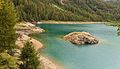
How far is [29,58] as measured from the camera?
41281mm

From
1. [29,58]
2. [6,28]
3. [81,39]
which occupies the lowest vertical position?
[81,39]

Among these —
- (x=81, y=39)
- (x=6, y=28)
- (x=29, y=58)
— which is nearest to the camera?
(x=29, y=58)

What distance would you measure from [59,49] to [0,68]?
165ft

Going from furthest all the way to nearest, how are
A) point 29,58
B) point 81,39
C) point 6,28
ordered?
point 81,39 → point 6,28 → point 29,58

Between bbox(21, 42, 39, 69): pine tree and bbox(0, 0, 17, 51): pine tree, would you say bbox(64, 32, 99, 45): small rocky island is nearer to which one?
bbox(0, 0, 17, 51): pine tree

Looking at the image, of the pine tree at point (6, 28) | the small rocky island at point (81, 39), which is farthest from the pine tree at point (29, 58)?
the small rocky island at point (81, 39)

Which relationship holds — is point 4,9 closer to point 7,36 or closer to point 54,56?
point 7,36

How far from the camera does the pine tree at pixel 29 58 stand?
40906 millimetres

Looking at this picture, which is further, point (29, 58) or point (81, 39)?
point (81, 39)

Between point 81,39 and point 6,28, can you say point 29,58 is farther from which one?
→ point 81,39

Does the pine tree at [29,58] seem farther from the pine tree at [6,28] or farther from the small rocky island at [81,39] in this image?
the small rocky island at [81,39]

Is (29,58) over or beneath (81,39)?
over

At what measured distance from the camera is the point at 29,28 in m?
Answer: 120

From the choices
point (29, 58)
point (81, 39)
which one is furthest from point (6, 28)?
point (81, 39)
